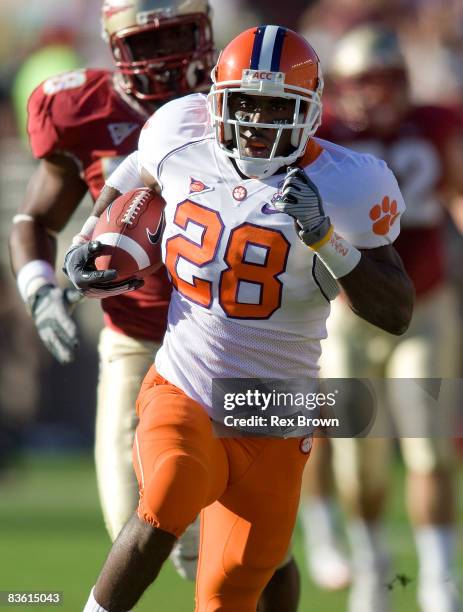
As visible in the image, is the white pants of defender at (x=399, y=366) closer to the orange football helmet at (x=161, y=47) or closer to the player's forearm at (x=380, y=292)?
the orange football helmet at (x=161, y=47)

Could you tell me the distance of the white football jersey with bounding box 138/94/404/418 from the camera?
3.39 m

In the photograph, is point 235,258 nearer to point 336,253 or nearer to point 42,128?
point 336,253

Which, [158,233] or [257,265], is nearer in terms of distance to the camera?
[257,265]

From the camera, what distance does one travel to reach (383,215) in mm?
3408

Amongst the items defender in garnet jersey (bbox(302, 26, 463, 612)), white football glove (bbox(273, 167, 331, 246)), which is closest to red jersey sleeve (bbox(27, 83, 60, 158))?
white football glove (bbox(273, 167, 331, 246))

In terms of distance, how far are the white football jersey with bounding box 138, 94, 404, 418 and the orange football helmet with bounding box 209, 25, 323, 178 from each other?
6 cm

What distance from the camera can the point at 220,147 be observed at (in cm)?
348

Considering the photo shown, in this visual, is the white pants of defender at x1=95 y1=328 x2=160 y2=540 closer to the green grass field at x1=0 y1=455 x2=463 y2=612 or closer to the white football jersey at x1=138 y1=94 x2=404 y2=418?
the white football jersey at x1=138 y1=94 x2=404 y2=418

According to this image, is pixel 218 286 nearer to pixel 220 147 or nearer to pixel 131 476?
pixel 220 147

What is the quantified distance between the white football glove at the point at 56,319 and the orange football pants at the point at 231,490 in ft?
1.25

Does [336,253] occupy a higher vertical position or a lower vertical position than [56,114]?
higher

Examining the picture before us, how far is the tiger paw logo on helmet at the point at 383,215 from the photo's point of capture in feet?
11.1

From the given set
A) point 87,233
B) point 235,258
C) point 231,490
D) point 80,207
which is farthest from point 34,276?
point 80,207

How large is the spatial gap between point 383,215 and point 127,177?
73 centimetres
